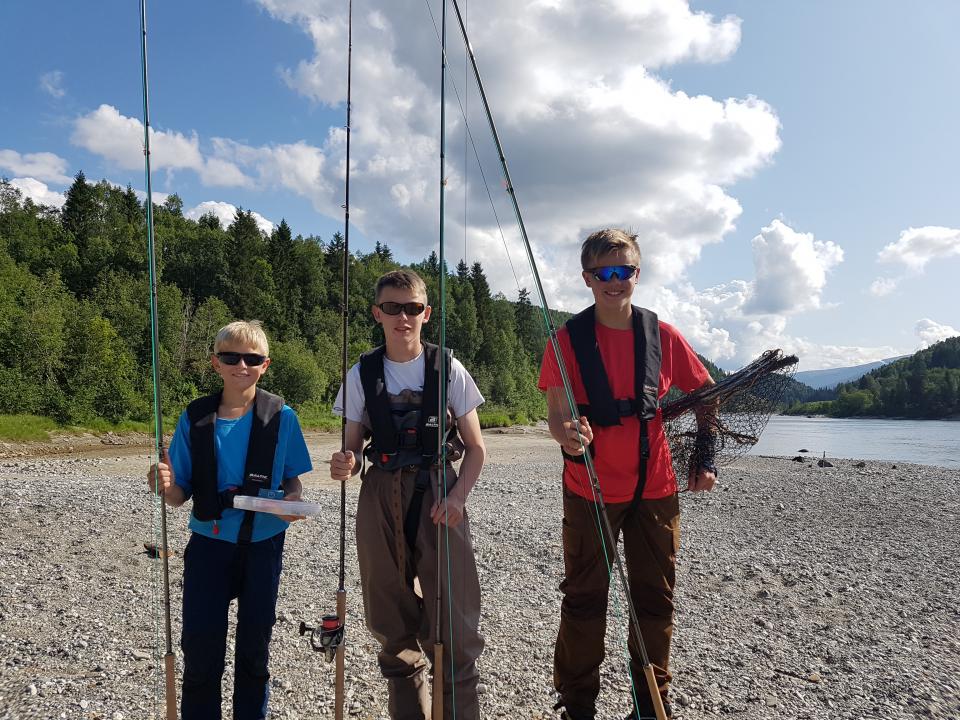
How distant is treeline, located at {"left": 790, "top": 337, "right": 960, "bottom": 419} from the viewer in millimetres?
100312

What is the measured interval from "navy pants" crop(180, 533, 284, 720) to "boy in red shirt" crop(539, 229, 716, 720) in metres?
1.52

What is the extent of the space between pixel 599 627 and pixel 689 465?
1.13 meters

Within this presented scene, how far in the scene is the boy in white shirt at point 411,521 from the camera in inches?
110

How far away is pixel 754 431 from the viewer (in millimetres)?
4539

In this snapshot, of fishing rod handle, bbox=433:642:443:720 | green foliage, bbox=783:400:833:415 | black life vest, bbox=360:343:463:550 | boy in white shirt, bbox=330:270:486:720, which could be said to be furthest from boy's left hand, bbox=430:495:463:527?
green foliage, bbox=783:400:833:415

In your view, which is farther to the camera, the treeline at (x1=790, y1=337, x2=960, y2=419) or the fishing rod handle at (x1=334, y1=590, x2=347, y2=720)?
the treeline at (x1=790, y1=337, x2=960, y2=419)

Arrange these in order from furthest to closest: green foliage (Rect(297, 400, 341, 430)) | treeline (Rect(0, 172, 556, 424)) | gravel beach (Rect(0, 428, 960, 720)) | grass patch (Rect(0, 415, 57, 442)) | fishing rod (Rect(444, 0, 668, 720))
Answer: green foliage (Rect(297, 400, 341, 430)) → treeline (Rect(0, 172, 556, 424)) → grass patch (Rect(0, 415, 57, 442)) → gravel beach (Rect(0, 428, 960, 720)) → fishing rod (Rect(444, 0, 668, 720))

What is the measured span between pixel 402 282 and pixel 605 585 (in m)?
1.92

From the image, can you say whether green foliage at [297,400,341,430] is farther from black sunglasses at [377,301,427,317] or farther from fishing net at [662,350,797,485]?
black sunglasses at [377,301,427,317]

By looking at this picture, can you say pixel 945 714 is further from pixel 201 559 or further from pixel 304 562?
pixel 304 562

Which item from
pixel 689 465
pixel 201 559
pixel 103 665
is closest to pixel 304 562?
pixel 103 665

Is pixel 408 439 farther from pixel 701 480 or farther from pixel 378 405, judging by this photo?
pixel 701 480

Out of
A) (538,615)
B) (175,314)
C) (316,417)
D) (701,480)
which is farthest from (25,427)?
(701,480)

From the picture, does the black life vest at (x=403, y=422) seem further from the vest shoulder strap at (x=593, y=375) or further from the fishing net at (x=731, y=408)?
the fishing net at (x=731, y=408)
